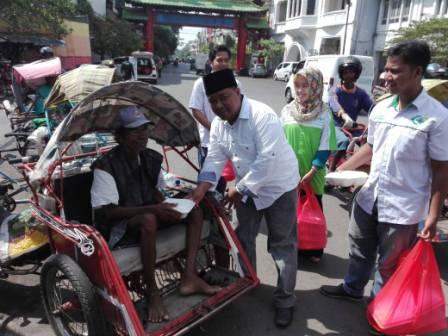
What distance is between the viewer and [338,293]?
3271 mm

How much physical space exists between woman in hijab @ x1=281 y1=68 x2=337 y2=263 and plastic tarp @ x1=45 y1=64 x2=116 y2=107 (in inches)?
74.4

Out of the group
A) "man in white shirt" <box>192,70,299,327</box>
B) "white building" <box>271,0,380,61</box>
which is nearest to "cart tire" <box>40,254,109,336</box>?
"man in white shirt" <box>192,70,299,327</box>

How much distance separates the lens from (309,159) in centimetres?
347

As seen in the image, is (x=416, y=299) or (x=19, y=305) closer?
(x=416, y=299)

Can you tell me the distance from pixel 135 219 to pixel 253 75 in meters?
33.4

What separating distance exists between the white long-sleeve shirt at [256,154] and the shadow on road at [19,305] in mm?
1607

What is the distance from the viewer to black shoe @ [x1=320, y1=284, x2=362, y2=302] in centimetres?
323

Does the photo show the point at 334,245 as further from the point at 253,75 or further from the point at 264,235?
the point at 253,75

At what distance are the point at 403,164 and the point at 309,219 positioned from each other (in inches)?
49.0

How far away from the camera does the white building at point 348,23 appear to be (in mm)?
23369

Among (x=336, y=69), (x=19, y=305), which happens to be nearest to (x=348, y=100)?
(x=19, y=305)

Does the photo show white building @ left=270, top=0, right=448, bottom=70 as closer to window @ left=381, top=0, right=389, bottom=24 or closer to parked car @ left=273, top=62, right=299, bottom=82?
window @ left=381, top=0, right=389, bottom=24

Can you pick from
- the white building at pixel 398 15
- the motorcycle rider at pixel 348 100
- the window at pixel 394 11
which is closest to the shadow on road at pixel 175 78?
the white building at pixel 398 15

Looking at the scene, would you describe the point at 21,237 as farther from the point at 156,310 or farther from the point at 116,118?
the point at 156,310
